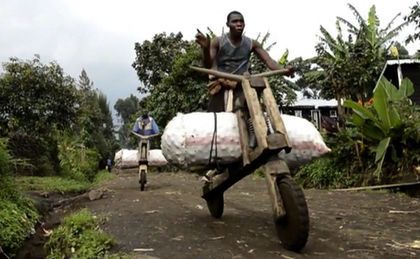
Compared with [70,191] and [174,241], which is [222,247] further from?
[70,191]

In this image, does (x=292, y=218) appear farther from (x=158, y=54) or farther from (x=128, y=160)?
(x=158, y=54)

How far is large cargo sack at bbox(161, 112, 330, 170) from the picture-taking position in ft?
13.7

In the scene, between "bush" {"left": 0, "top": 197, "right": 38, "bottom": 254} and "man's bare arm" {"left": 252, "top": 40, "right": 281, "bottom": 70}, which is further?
"bush" {"left": 0, "top": 197, "right": 38, "bottom": 254}

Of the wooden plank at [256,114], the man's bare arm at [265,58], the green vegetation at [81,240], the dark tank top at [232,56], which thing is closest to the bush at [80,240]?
the green vegetation at [81,240]

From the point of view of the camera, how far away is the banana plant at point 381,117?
895cm

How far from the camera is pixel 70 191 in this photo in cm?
1146

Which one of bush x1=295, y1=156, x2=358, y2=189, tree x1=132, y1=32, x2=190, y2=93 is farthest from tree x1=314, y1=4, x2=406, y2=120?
tree x1=132, y1=32, x2=190, y2=93

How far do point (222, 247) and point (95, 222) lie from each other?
5.67 ft

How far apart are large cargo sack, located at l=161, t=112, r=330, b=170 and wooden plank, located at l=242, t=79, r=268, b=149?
24cm

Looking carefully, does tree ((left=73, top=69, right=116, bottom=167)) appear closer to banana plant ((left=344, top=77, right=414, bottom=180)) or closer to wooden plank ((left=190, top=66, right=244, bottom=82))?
banana plant ((left=344, top=77, right=414, bottom=180))

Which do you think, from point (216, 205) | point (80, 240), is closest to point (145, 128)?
point (216, 205)

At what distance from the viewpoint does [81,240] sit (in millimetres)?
4316

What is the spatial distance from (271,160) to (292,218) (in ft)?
1.80

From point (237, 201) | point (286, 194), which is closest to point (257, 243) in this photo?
point (286, 194)
